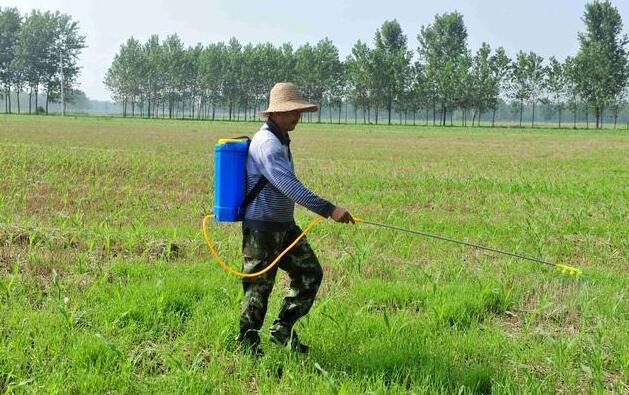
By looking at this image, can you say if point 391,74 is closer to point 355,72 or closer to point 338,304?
point 355,72

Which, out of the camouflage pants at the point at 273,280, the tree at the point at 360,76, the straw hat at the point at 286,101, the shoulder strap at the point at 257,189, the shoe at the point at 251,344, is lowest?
the shoe at the point at 251,344

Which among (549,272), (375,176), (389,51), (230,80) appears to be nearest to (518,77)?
(389,51)

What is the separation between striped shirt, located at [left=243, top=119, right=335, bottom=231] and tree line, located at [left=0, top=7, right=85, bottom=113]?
98.3 m

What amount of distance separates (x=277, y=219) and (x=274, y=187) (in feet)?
0.77

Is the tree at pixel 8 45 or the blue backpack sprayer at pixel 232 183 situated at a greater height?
the tree at pixel 8 45

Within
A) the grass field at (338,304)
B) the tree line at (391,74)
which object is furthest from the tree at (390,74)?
the grass field at (338,304)

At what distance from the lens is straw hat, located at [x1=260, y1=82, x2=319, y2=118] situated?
12.6ft

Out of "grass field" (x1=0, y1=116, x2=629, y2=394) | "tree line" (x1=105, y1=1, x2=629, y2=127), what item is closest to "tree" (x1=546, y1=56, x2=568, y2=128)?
"tree line" (x1=105, y1=1, x2=629, y2=127)

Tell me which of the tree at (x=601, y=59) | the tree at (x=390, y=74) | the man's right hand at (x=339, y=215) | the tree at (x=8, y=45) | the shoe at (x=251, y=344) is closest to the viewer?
the man's right hand at (x=339, y=215)

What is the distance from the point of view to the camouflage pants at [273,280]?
160 inches

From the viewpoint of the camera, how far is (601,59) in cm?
7244

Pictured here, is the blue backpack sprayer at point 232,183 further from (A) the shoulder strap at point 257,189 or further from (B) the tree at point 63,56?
(B) the tree at point 63,56

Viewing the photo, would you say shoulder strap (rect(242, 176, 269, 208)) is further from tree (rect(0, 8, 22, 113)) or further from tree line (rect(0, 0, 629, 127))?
tree (rect(0, 8, 22, 113))

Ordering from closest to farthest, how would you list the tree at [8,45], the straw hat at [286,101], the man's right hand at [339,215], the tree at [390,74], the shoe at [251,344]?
the man's right hand at [339,215] → the straw hat at [286,101] → the shoe at [251,344] → the tree at [390,74] → the tree at [8,45]
